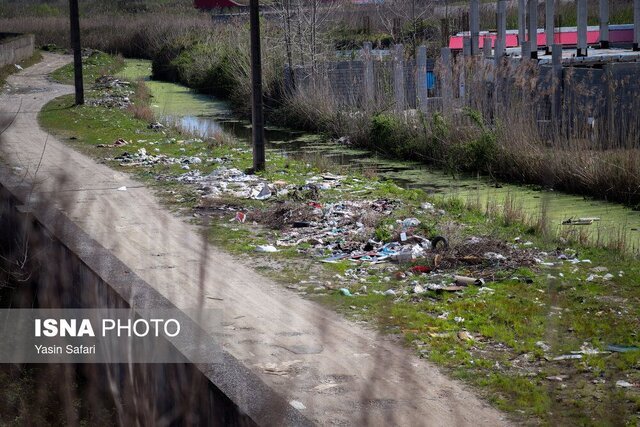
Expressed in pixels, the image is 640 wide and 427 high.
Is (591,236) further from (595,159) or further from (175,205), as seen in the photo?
(175,205)

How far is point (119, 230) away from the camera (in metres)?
10.8

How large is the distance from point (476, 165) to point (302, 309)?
9442mm

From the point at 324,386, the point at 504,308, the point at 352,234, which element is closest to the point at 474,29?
the point at 352,234

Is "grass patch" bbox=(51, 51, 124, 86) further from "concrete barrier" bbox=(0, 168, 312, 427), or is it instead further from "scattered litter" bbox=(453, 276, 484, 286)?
"scattered litter" bbox=(453, 276, 484, 286)

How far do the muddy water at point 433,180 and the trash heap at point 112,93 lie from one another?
3.28 ft

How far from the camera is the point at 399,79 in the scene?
21312 millimetres

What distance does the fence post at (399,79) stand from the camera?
2123 centimetres

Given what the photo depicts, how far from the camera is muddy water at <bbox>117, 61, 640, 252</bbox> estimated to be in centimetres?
1191

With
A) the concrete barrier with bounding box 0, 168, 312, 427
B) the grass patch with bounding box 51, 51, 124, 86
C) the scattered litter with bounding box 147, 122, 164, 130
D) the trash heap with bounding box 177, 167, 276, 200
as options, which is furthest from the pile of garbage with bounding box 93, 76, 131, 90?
the concrete barrier with bounding box 0, 168, 312, 427

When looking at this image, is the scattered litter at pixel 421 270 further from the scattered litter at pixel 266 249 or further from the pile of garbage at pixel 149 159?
the pile of garbage at pixel 149 159

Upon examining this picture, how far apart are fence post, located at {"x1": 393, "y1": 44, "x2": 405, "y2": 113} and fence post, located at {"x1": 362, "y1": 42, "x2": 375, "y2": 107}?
64 centimetres

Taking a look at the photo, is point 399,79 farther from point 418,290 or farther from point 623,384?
point 623,384

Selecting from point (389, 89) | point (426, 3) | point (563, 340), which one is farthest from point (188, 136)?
point (426, 3)

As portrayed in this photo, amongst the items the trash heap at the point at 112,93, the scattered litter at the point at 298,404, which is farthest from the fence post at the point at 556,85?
the trash heap at the point at 112,93
